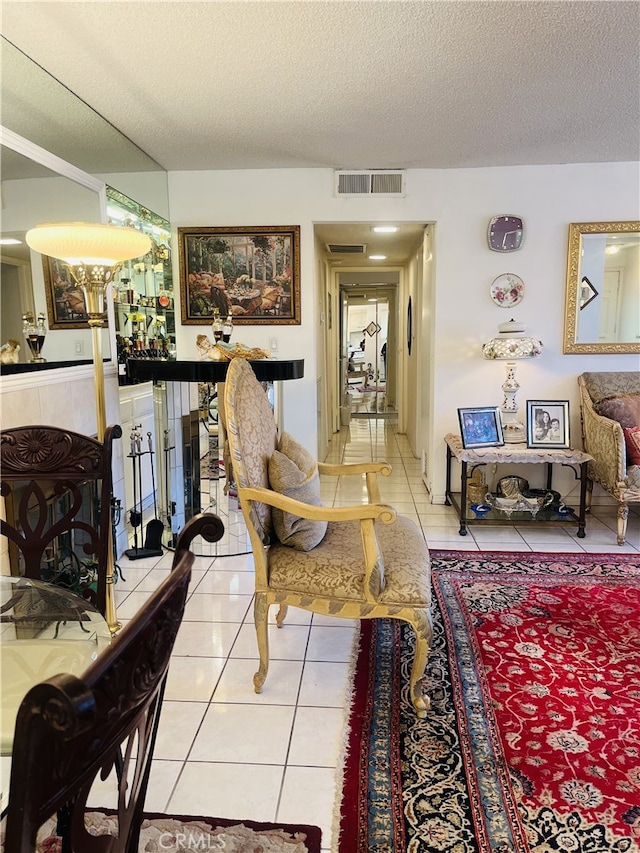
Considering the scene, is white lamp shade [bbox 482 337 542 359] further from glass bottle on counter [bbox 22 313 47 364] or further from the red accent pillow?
glass bottle on counter [bbox 22 313 47 364]

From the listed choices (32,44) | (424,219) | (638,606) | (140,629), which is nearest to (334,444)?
(424,219)

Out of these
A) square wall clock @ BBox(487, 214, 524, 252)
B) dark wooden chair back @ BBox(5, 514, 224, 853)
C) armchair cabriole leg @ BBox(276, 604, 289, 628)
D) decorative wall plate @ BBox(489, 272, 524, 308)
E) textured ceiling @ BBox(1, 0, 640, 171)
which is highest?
textured ceiling @ BBox(1, 0, 640, 171)

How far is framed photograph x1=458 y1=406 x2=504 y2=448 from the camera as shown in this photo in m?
3.73

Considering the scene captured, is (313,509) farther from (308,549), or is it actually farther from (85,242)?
(85,242)

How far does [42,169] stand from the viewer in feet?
8.33

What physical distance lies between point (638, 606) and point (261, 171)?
362cm

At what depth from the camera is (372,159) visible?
12.5 ft

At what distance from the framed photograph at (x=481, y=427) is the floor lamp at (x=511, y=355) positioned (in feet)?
0.41

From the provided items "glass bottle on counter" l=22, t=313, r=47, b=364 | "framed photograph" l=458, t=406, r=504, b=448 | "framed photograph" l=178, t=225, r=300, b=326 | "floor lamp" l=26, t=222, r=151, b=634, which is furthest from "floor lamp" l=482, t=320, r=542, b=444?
"glass bottle on counter" l=22, t=313, r=47, b=364

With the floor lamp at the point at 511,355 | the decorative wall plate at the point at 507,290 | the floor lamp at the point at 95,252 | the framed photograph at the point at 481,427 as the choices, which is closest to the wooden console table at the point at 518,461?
the framed photograph at the point at 481,427

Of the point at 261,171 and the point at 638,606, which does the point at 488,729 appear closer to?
the point at 638,606

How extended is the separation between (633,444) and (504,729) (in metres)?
2.26

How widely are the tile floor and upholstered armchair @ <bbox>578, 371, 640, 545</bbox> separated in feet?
1.27

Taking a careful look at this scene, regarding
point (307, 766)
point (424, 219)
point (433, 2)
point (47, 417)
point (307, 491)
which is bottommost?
point (307, 766)
